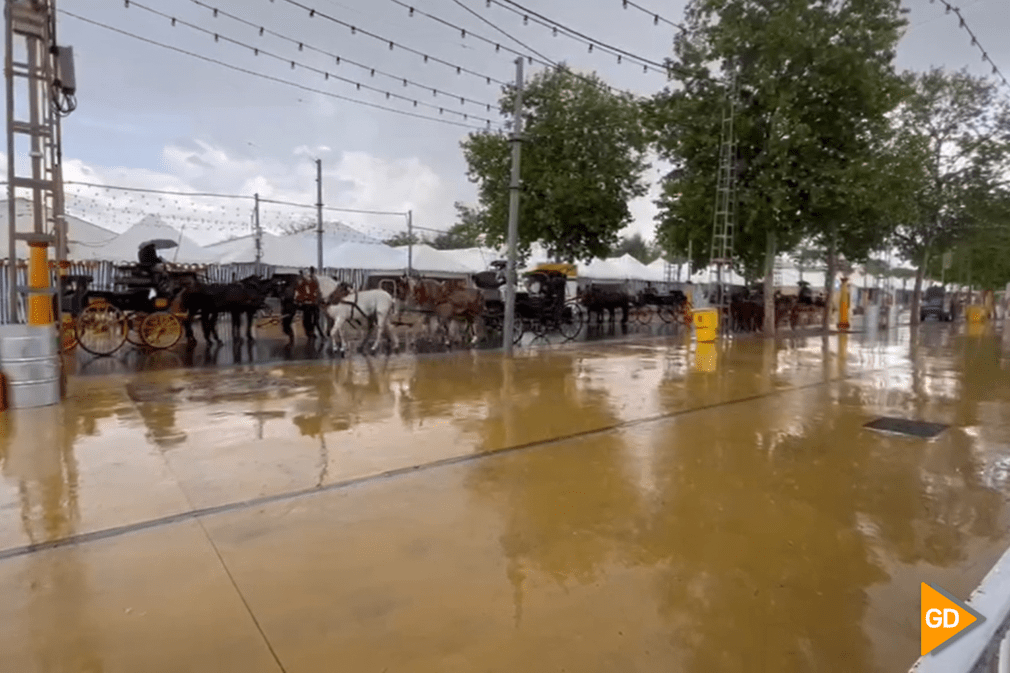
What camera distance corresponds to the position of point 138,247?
2025 centimetres

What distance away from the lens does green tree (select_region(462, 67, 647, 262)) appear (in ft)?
73.7

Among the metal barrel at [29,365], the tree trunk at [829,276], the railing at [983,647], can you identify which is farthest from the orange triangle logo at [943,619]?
the tree trunk at [829,276]

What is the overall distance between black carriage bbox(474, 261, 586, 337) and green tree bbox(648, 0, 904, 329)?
13.5 feet

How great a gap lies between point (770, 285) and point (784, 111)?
15.7 feet

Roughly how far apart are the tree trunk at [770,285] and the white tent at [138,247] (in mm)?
17120

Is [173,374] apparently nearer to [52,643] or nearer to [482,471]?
[482,471]

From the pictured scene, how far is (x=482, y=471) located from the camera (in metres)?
4.80

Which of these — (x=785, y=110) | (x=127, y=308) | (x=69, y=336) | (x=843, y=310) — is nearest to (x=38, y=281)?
(x=127, y=308)

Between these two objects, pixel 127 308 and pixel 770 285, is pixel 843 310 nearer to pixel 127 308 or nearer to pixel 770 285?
pixel 770 285

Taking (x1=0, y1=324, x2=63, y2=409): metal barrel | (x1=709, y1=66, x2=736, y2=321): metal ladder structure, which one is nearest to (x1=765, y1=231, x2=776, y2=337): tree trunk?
(x1=709, y1=66, x2=736, y2=321): metal ladder structure

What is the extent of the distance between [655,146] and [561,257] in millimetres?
7223

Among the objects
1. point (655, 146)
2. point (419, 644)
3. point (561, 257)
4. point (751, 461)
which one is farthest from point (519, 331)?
point (419, 644)

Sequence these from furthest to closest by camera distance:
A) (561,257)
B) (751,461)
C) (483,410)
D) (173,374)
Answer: (561,257) → (173,374) → (483,410) → (751,461)

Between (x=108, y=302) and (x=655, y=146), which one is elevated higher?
(x=655, y=146)
